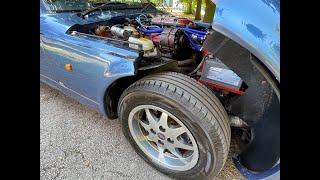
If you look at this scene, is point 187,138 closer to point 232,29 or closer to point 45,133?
point 232,29

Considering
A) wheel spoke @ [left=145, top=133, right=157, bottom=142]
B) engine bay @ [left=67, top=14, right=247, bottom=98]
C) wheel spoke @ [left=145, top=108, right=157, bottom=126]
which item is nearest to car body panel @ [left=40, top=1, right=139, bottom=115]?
engine bay @ [left=67, top=14, right=247, bottom=98]

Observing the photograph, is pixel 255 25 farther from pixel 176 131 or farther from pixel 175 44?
pixel 175 44

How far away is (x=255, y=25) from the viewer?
1.23 m

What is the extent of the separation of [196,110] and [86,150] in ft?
4.16

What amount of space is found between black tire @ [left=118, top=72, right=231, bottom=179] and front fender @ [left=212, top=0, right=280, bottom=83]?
51 cm

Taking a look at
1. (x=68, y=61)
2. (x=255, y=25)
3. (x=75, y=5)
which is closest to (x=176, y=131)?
(x=255, y=25)

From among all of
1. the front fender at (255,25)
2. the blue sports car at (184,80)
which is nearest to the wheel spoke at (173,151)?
the blue sports car at (184,80)

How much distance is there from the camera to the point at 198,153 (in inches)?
65.4

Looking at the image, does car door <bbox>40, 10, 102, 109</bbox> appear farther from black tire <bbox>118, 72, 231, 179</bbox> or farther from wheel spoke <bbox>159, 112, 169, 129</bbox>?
wheel spoke <bbox>159, 112, 169, 129</bbox>

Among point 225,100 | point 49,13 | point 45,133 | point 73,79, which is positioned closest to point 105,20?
point 49,13

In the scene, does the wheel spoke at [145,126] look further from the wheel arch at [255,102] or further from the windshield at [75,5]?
the windshield at [75,5]

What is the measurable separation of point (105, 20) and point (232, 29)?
70.4 inches

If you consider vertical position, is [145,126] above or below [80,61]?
below

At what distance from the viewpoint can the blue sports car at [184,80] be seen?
130 cm
